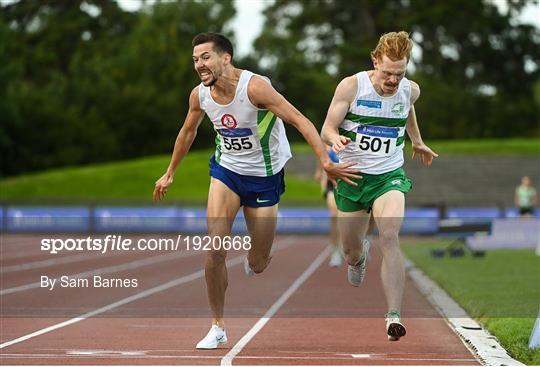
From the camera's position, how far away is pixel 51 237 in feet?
116

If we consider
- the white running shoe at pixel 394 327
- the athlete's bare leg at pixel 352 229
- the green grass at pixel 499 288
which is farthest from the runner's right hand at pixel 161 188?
the green grass at pixel 499 288

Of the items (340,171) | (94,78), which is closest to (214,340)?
(340,171)

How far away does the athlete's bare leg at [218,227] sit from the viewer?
911cm

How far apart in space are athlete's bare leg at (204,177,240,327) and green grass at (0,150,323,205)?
126ft

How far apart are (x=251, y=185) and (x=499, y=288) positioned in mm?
6992

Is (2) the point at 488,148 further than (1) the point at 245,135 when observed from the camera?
Yes

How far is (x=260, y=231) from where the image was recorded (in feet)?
Answer: 31.2

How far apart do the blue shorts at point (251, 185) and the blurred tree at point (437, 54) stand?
6100 cm

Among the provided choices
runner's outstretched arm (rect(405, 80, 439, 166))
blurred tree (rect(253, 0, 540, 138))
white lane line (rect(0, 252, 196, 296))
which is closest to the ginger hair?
runner's outstretched arm (rect(405, 80, 439, 166))

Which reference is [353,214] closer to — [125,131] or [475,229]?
[475,229]

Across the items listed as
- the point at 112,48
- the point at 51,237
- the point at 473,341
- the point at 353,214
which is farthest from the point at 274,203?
the point at 112,48

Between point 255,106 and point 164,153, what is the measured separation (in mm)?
58071

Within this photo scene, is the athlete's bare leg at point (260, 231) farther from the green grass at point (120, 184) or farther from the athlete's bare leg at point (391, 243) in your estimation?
the green grass at point (120, 184)

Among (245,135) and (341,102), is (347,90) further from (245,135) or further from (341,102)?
(245,135)
